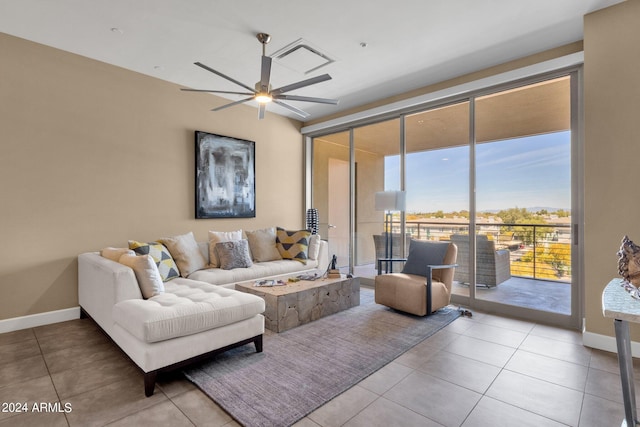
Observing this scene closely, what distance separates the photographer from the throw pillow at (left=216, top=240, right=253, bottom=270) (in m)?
4.16

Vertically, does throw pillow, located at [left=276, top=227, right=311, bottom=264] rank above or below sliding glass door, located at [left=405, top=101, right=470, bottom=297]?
below

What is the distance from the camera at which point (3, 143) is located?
3166 mm

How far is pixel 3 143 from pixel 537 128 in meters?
5.76

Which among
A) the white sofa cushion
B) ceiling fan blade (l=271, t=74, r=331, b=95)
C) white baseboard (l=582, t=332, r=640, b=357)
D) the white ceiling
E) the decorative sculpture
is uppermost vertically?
the white ceiling

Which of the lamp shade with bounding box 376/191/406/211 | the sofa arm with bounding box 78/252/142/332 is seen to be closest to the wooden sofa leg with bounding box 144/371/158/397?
the sofa arm with bounding box 78/252/142/332

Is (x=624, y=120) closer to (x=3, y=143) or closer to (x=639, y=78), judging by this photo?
(x=639, y=78)

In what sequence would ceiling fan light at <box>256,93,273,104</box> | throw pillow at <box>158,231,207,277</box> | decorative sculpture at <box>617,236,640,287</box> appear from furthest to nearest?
throw pillow at <box>158,231,207,277</box>, ceiling fan light at <box>256,93,273,104</box>, decorative sculpture at <box>617,236,640,287</box>

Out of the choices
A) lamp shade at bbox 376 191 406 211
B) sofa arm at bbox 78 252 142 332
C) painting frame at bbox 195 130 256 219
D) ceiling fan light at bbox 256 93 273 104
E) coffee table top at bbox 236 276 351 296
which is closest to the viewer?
sofa arm at bbox 78 252 142 332

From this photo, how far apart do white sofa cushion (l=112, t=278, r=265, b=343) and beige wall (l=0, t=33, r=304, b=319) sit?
1672 mm

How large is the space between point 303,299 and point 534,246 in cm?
280

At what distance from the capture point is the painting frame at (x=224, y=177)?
184 inches

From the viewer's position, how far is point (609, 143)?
2852 mm

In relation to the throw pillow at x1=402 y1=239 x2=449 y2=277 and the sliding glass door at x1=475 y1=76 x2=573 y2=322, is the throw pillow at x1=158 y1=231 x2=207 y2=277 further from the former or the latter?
the sliding glass door at x1=475 y1=76 x2=573 y2=322

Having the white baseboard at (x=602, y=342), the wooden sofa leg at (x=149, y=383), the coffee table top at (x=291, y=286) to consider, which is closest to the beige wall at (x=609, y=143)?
the white baseboard at (x=602, y=342)
